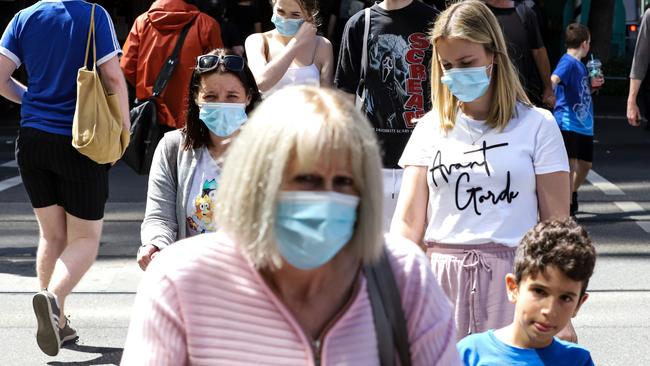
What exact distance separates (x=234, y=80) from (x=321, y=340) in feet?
9.25

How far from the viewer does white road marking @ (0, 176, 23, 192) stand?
13938mm

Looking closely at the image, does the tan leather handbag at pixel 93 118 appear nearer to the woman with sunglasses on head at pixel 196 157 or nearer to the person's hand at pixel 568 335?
the woman with sunglasses on head at pixel 196 157

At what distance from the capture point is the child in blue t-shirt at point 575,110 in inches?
440

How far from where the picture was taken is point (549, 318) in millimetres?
3701

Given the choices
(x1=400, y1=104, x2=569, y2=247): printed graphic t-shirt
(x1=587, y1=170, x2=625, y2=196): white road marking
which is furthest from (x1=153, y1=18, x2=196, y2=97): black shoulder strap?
(x1=587, y1=170, x2=625, y2=196): white road marking

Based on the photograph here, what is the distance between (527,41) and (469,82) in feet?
13.1

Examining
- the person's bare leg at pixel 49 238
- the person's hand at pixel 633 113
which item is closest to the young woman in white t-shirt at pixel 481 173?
the person's bare leg at pixel 49 238

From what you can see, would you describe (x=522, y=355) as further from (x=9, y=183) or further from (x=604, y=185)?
(x=9, y=183)

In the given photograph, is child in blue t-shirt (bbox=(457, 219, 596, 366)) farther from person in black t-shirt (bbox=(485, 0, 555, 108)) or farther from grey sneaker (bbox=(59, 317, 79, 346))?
person in black t-shirt (bbox=(485, 0, 555, 108))

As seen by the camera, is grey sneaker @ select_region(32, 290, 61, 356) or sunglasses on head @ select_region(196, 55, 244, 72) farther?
grey sneaker @ select_region(32, 290, 61, 356)

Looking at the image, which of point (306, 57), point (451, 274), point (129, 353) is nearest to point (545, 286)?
point (451, 274)

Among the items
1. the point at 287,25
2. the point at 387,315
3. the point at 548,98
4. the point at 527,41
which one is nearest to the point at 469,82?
the point at 387,315

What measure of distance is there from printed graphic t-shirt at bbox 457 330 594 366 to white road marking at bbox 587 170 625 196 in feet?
30.8

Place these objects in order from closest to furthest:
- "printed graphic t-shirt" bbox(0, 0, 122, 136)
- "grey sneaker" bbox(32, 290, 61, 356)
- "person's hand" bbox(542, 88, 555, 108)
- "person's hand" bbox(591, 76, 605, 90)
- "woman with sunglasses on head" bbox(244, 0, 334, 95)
Answer: "grey sneaker" bbox(32, 290, 61, 356)
"printed graphic t-shirt" bbox(0, 0, 122, 136)
"woman with sunglasses on head" bbox(244, 0, 334, 95)
"person's hand" bbox(542, 88, 555, 108)
"person's hand" bbox(591, 76, 605, 90)
